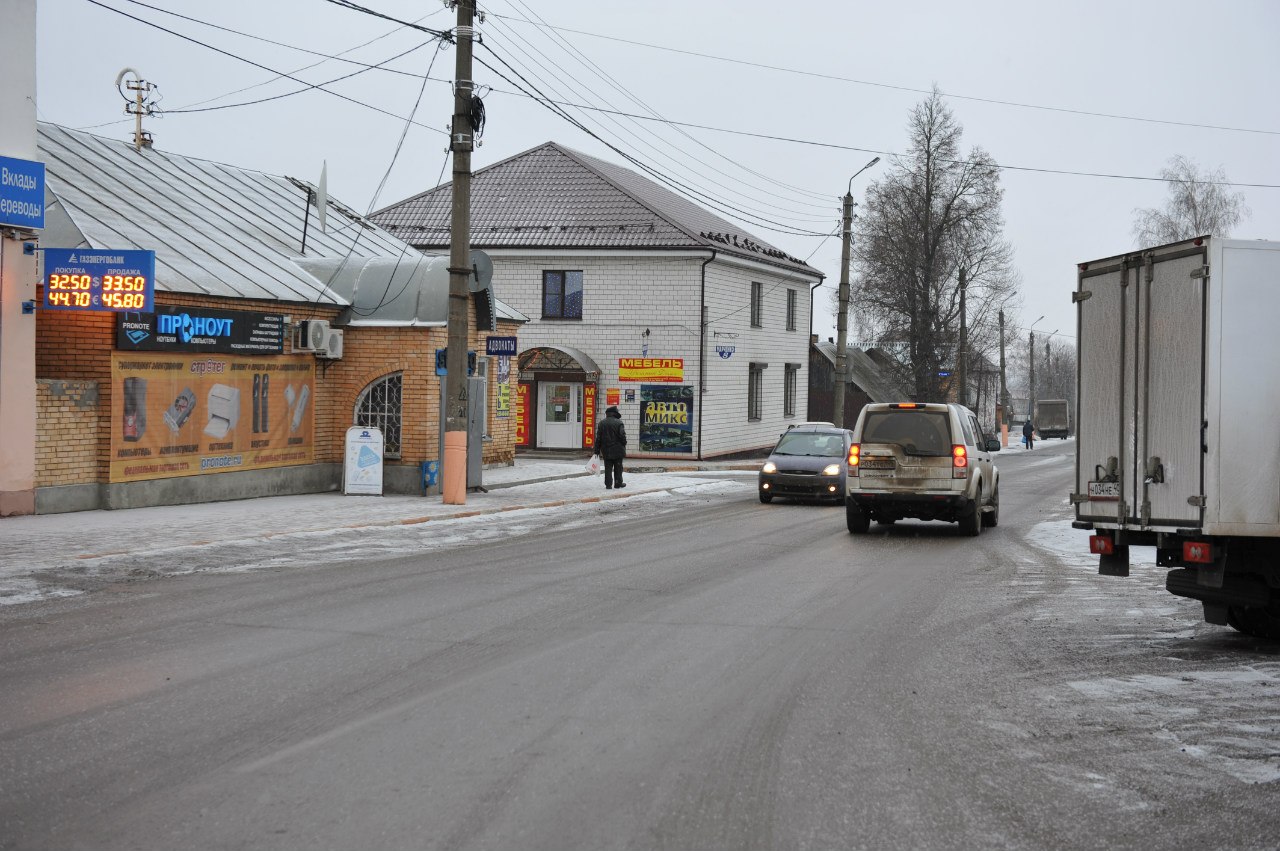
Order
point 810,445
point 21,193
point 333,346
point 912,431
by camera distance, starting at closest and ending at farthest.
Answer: point 21,193 < point 912,431 < point 333,346 < point 810,445

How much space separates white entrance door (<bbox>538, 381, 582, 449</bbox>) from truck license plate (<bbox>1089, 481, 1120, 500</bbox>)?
94.7 ft

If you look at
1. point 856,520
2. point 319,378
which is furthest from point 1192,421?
point 319,378

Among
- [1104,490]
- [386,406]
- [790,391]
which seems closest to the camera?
[1104,490]

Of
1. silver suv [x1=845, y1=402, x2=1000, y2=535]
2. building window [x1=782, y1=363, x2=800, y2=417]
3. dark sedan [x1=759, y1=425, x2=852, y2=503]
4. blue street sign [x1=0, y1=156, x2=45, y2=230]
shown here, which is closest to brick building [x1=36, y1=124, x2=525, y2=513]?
blue street sign [x1=0, y1=156, x2=45, y2=230]

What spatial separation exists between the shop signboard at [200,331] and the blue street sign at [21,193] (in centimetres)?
204

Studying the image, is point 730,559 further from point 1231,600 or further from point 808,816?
point 808,816

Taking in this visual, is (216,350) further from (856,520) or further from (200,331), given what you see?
(856,520)

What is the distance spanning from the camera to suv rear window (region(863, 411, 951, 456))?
17.8 metres

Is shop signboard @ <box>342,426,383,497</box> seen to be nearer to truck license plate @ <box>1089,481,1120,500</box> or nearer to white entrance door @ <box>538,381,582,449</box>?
truck license plate @ <box>1089,481,1120,500</box>

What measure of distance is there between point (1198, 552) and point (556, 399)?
3045 centimetres

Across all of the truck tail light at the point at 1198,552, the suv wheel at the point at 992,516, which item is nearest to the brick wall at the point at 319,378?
the suv wheel at the point at 992,516

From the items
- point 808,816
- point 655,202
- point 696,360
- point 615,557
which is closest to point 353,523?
point 615,557

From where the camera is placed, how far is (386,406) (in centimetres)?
2312

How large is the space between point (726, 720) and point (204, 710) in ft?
9.57
